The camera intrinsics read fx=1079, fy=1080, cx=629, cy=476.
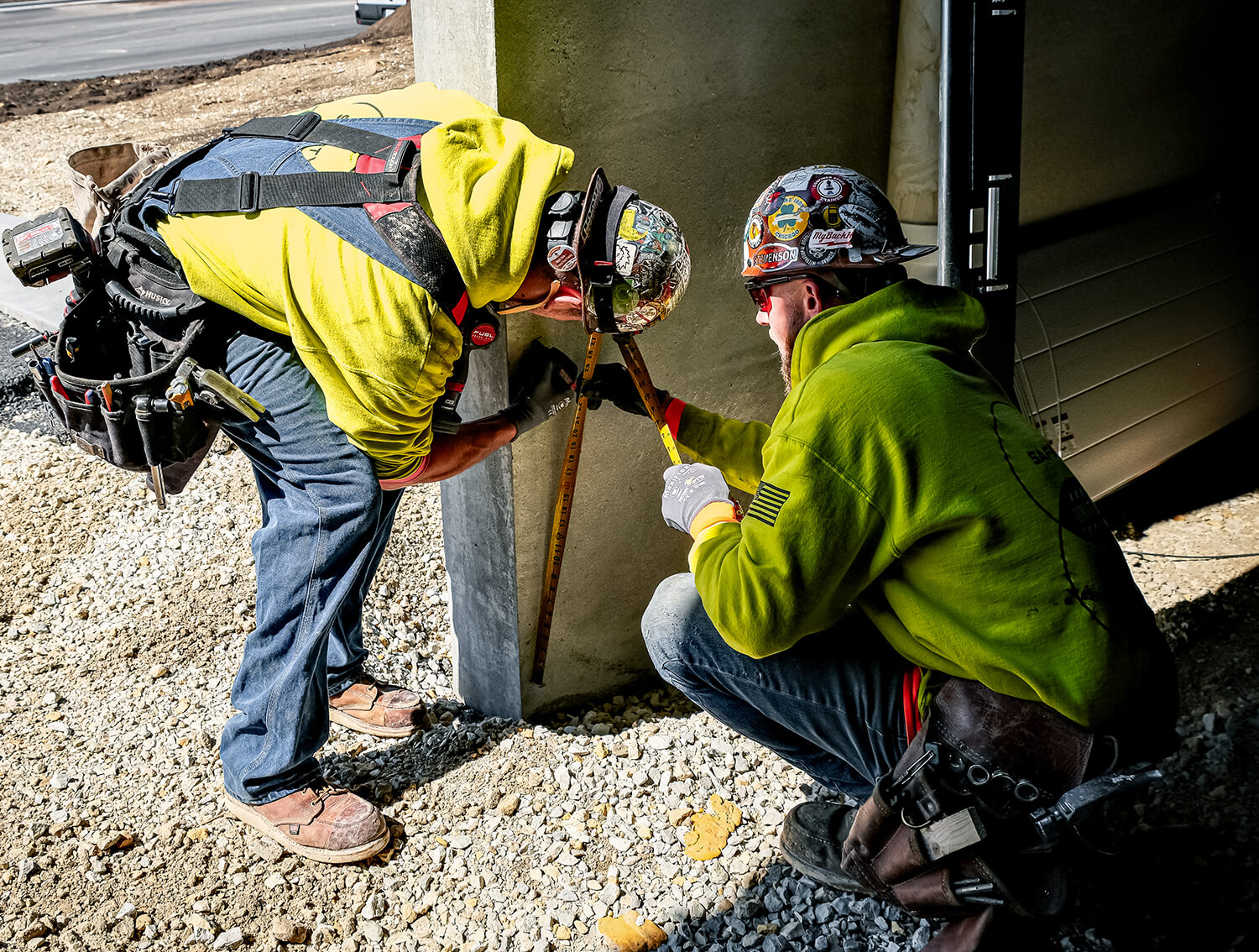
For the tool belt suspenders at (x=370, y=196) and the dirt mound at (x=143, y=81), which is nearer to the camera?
the tool belt suspenders at (x=370, y=196)

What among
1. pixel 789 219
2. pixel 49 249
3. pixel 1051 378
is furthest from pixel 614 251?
pixel 1051 378

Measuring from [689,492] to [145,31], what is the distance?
21365 mm

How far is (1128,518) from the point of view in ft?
16.6

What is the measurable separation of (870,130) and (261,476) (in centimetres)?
226

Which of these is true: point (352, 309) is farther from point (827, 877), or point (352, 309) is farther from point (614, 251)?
point (827, 877)

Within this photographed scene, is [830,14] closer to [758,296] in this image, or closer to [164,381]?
[758,296]

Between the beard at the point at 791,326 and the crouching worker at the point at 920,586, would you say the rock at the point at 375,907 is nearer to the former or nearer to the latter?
the crouching worker at the point at 920,586

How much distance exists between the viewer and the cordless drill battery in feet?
9.03

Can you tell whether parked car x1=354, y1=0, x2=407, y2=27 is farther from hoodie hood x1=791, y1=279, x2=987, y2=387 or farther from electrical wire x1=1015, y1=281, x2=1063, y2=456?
hoodie hood x1=791, y1=279, x2=987, y2=387

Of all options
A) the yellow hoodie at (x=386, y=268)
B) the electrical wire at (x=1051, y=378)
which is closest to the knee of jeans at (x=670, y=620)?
the yellow hoodie at (x=386, y=268)

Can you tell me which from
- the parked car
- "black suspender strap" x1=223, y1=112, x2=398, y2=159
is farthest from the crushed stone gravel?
the parked car

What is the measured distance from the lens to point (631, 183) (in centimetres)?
311

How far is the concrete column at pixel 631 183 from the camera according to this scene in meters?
2.88

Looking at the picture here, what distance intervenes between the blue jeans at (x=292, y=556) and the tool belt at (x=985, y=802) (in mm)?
1470
